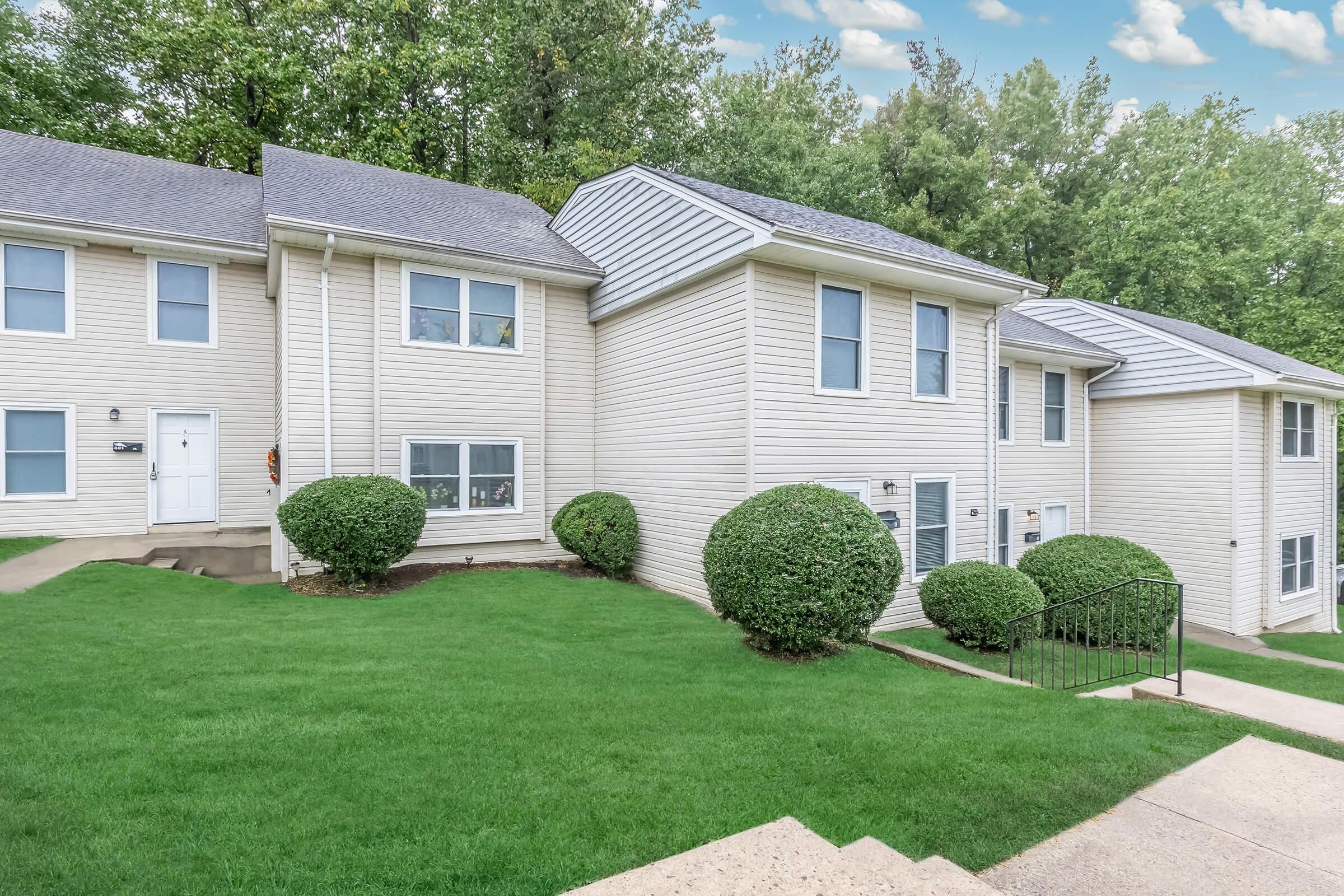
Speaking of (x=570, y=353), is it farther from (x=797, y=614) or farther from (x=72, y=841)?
(x=72, y=841)

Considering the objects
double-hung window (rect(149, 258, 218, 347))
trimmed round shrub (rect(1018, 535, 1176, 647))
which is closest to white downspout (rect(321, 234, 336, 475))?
double-hung window (rect(149, 258, 218, 347))

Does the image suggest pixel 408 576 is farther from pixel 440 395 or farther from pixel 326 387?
pixel 326 387

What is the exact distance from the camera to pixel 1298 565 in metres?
13.4

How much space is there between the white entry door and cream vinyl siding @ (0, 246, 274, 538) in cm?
14

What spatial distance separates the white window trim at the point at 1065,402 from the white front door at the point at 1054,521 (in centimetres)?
125

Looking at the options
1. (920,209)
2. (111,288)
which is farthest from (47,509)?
(920,209)

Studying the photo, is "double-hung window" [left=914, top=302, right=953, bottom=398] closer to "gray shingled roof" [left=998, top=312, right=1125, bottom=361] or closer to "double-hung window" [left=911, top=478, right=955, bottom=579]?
"double-hung window" [left=911, top=478, right=955, bottom=579]

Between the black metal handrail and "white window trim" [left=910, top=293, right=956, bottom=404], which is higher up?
"white window trim" [left=910, top=293, right=956, bottom=404]

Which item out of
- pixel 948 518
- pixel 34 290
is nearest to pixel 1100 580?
pixel 948 518

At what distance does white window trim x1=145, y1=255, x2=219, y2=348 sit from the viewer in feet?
35.4

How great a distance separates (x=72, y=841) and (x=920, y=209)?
2653 centimetres

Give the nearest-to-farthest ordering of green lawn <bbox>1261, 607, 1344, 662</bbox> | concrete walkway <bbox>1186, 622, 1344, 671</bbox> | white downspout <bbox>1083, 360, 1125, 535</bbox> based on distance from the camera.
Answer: concrete walkway <bbox>1186, 622, 1344, 671</bbox>
green lawn <bbox>1261, 607, 1344, 662</bbox>
white downspout <bbox>1083, 360, 1125, 535</bbox>

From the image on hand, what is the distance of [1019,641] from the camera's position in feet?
27.2

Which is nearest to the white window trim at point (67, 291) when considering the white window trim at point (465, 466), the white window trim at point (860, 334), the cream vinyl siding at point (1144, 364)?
the white window trim at point (465, 466)
